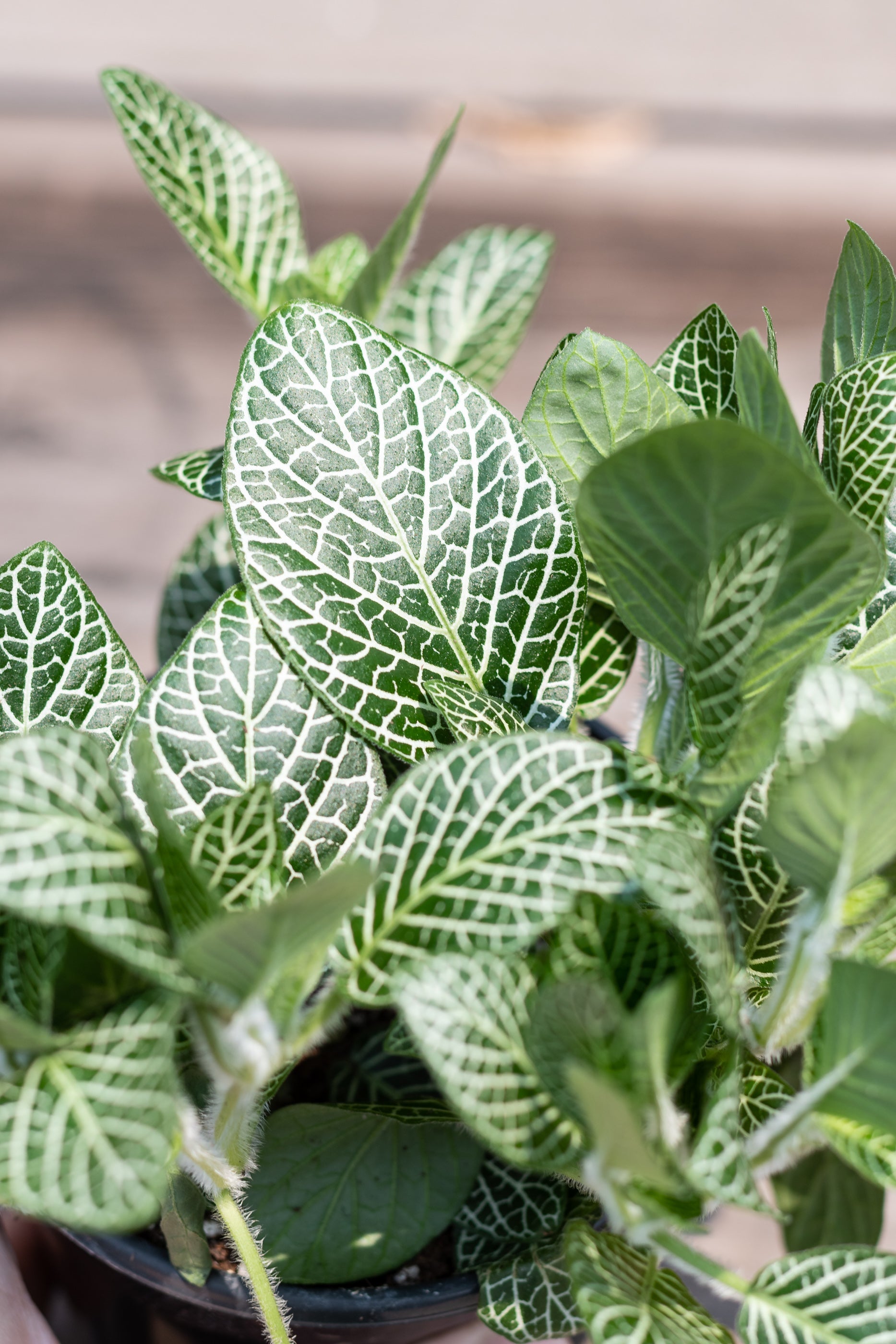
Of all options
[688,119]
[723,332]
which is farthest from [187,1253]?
[688,119]

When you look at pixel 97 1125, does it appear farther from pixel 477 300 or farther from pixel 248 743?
pixel 477 300

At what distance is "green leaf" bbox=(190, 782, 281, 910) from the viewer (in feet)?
0.82

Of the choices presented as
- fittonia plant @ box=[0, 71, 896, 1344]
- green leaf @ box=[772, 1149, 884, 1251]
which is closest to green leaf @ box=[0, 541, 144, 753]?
fittonia plant @ box=[0, 71, 896, 1344]

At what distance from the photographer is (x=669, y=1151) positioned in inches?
8.9

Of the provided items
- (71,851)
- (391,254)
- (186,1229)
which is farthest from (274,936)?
(391,254)

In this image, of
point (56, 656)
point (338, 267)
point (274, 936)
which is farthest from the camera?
point (338, 267)

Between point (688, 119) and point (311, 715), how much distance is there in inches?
41.3

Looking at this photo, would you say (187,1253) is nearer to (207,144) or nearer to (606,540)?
(606,540)

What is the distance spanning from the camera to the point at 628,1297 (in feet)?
0.83

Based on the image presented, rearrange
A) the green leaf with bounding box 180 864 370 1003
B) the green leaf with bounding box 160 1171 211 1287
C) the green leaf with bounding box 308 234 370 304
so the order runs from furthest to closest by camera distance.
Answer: the green leaf with bounding box 308 234 370 304 < the green leaf with bounding box 160 1171 211 1287 < the green leaf with bounding box 180 864 370 1003

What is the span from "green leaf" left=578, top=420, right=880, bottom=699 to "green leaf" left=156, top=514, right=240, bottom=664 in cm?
23

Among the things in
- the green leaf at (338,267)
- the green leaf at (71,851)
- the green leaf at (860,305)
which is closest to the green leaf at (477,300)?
the green leaf at (338,267)

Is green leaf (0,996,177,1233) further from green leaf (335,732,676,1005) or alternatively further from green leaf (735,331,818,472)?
green leaf (735,331,818,472)

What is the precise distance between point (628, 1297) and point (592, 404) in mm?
215
